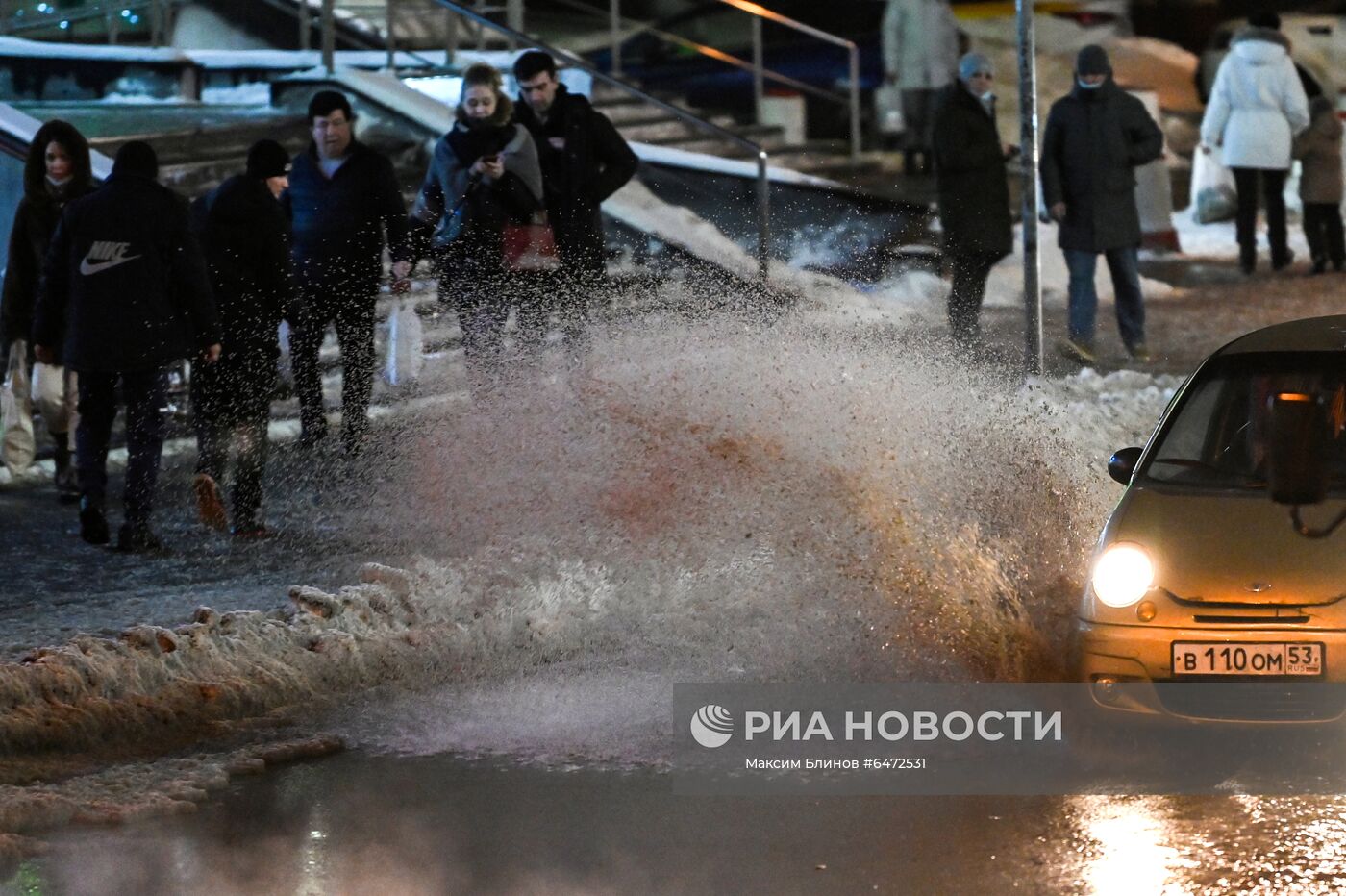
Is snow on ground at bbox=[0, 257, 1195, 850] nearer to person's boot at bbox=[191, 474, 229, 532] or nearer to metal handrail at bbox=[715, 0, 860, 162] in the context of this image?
person's boot at bbox=[191, 474, 229, 532]

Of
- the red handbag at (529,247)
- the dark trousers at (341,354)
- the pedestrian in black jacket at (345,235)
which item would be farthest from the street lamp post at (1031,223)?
the dark trousers at (341,354)

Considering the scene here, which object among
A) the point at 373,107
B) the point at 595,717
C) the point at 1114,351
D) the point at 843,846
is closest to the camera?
the point at 843,846

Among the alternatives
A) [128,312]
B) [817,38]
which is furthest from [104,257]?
[817,38]

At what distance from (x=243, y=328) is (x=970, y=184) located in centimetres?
535

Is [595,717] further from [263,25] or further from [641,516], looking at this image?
[263,25]

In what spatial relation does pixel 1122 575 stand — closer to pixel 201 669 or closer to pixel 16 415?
pixel 201 669

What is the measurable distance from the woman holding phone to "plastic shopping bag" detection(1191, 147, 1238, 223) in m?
8.84

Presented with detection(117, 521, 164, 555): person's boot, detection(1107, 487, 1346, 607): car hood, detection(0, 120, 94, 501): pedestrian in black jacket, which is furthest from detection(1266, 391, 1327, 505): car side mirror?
detection(0, 120, 94, 501): pedestrian in black jacket

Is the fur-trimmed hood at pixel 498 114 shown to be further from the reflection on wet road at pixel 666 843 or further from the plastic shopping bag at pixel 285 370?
the reflection on wet road at pixel 666 843

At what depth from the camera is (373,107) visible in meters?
15.2

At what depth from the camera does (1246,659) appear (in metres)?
5.75

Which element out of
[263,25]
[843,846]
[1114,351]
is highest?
[263,25]

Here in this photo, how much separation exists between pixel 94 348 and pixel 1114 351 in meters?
7.36

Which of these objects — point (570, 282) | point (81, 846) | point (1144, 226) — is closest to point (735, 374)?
point (570, 282)
